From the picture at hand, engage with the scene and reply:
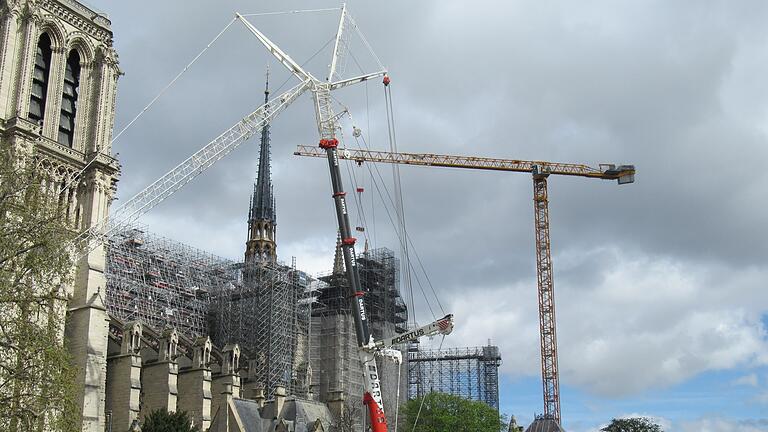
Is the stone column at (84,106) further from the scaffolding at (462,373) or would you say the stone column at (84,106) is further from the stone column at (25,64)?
the scaffolding at (462,373)

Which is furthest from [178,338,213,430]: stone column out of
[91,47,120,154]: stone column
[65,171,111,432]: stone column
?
[91,47,120,154]: stone column

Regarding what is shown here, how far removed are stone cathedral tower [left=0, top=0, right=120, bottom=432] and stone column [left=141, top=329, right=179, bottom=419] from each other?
6326mm

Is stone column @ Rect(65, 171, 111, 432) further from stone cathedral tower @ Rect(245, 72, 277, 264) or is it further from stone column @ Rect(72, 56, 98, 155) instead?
stone cathedral tower @ Rect(245, 72, 277, 264)

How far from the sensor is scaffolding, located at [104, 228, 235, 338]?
2958 inches

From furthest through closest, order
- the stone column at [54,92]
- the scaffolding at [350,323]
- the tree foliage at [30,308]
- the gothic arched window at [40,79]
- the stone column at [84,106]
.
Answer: the scaffolding at [350,323] → the stone column at [84,106] → the gothic arched window at [40,79] → the stone column at [54,92] → the tree foliage at [30,308]

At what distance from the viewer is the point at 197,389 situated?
63.3 meters

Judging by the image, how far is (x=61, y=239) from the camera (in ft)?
87.9

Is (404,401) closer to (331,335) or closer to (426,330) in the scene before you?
(331,335)

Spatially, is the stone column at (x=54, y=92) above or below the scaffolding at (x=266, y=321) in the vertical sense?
above

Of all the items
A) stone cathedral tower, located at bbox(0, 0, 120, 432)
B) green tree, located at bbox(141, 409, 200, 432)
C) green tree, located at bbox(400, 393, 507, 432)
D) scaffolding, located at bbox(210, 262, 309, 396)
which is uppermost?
stone cathedral tower, located at bbox(0, 0, 120, 432)

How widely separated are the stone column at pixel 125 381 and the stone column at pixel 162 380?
1.86m

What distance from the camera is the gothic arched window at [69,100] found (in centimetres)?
6234

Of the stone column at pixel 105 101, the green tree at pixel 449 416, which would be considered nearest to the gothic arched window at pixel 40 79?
the stone column at pixel 105 101

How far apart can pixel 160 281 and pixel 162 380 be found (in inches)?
841
